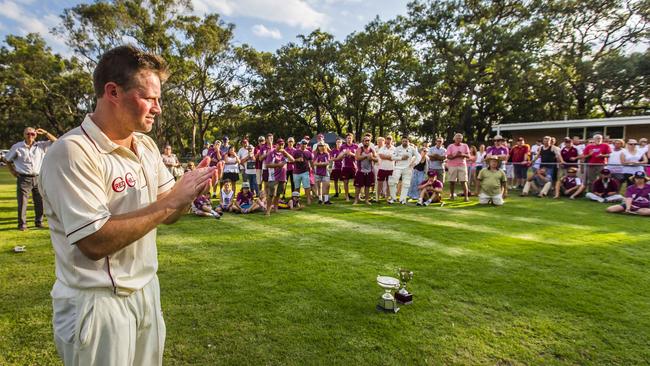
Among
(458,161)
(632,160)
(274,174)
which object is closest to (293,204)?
(274,174)

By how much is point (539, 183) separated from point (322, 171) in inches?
313

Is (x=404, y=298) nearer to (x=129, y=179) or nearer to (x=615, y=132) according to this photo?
(x=129, y=179)

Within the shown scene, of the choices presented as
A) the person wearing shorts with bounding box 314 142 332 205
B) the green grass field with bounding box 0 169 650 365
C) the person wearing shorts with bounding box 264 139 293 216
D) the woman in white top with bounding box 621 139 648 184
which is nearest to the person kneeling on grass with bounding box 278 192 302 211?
the person wearing shorts with bounding box 264 139 293 216

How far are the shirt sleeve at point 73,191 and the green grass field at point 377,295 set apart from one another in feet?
6.87

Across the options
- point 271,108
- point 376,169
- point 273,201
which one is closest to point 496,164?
point 376,169

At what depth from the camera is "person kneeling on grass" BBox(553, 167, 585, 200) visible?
1175cm

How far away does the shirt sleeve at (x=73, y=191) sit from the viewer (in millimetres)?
1201

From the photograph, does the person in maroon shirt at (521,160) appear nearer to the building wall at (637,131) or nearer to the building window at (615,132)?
the building window at (615,132)

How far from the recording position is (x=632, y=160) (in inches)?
445

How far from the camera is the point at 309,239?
21.3 ft

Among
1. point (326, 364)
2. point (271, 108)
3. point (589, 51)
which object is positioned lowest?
point (326, 364)

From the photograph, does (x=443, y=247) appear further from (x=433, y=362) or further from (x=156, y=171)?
(x=156, y=171)

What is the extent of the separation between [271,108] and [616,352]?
36240mm

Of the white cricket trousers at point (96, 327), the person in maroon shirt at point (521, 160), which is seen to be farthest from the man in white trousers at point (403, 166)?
the white cricket trousers at point (96, 327)
